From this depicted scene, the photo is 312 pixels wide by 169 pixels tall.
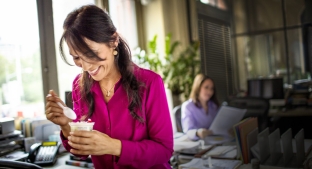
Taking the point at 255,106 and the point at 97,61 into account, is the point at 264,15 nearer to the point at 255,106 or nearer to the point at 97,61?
the point at 255,106

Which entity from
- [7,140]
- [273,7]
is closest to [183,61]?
[273,7]

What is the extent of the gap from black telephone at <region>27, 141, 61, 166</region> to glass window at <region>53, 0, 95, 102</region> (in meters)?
0.36

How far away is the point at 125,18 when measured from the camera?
6.70 ft

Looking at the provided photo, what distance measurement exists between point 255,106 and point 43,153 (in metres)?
1.44

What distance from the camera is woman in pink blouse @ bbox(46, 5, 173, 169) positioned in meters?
1.03

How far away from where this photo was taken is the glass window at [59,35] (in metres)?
1.53

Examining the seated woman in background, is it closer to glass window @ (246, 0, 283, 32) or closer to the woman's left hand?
glass window @ (246, 0, 283, 32)

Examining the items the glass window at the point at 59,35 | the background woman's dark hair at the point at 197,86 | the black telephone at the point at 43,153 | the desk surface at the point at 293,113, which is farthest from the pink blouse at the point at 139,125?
the background woman's dark hair at the point at 197,86

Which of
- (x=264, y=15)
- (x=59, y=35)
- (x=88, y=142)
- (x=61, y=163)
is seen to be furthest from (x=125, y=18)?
(x=88, y=142)

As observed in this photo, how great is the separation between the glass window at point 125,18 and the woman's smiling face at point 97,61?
2.17 ft

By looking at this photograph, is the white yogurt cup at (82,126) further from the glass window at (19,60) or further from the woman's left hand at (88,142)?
the glass window at (19,60)

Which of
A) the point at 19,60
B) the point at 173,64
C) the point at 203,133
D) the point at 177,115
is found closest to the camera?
the point at 19,60

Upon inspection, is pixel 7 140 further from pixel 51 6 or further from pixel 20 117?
pixel 51 6

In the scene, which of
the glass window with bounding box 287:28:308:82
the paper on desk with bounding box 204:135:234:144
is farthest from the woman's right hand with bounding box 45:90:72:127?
the glass window with bounding box 287:28:308:82
